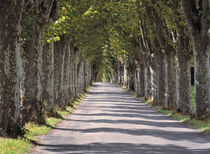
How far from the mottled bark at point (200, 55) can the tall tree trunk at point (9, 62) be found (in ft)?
30.3

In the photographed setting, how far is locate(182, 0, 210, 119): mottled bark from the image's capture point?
60.1 feet

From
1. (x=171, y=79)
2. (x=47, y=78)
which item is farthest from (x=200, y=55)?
(x=171, y=79)

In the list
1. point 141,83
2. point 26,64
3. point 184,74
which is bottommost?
Result: point 141,83

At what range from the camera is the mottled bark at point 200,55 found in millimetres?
18312

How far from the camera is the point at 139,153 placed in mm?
10016

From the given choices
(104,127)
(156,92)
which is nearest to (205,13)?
(104,127)

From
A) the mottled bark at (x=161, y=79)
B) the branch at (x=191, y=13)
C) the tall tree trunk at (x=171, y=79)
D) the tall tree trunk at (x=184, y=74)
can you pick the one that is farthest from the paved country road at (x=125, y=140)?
the mottled bark at (x=161, y=79)

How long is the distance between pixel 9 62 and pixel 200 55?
9.78 m

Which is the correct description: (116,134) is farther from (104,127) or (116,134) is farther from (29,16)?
(29,16)

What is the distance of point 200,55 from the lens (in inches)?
725

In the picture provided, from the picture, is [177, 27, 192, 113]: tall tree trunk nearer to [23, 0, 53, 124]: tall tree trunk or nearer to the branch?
the branch

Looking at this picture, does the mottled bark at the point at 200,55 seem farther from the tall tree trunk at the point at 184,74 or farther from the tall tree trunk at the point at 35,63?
the tall tree trunk at the point at 35,63

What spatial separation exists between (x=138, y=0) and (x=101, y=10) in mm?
2992

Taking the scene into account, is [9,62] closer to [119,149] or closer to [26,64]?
[119,149]
